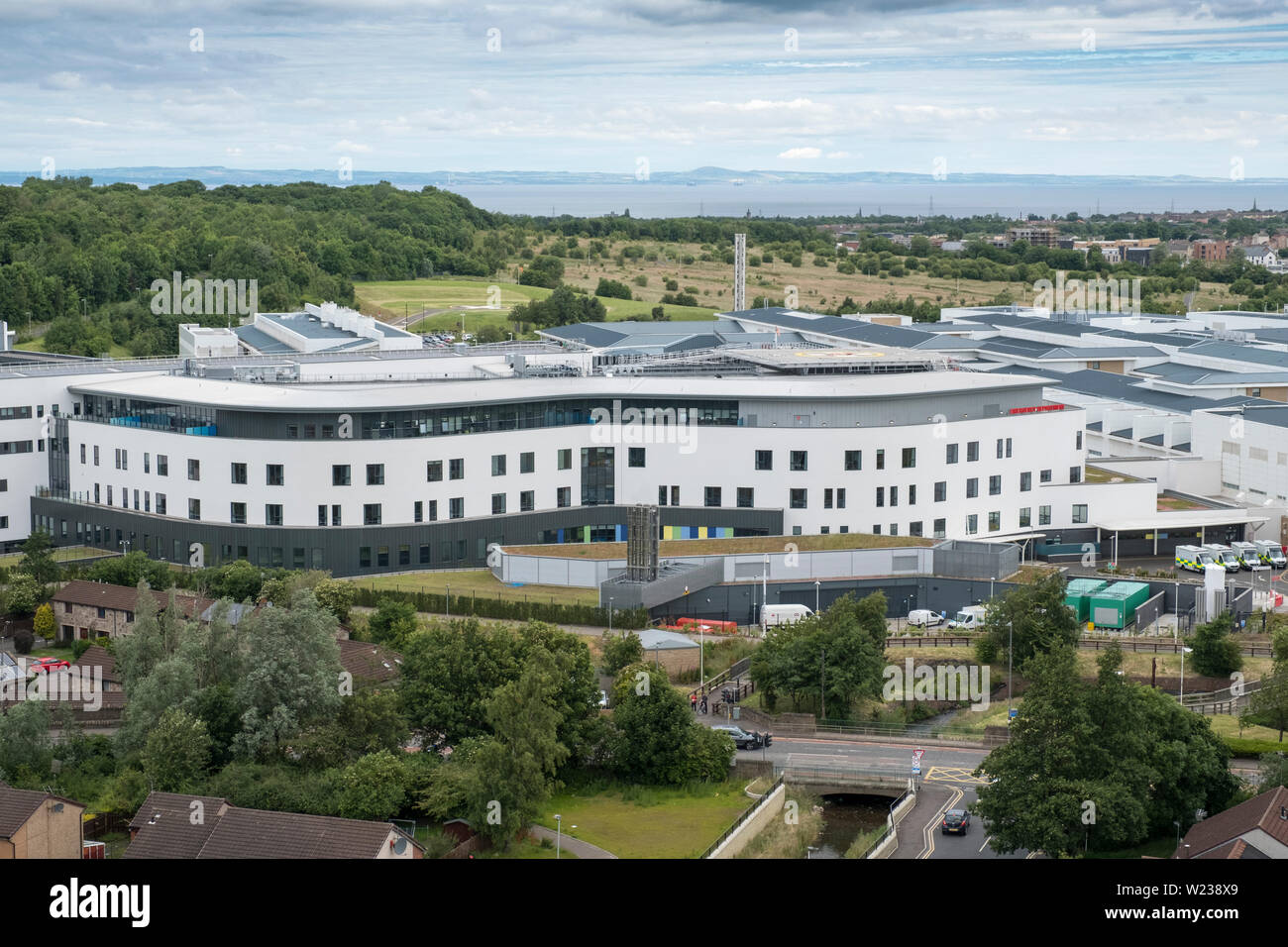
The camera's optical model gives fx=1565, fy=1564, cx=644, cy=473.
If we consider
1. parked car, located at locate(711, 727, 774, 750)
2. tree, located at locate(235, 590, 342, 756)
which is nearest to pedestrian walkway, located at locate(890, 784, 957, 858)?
parked car, located at locate(711, 727, 774, 750)

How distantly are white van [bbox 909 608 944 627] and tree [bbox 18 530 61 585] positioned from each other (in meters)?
30.1

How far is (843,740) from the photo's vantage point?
1661 inches

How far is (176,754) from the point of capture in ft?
119

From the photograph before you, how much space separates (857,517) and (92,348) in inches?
2441

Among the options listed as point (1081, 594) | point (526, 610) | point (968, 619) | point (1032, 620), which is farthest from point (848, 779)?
point (1081, 594)

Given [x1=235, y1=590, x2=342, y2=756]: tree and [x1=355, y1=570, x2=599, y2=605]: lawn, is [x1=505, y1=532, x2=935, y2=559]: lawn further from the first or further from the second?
[x1=235, y1=590, x2=342, y2=756]: tree

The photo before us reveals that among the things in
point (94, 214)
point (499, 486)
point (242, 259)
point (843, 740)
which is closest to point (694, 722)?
point (843, 740)

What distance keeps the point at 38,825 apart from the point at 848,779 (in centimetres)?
1875

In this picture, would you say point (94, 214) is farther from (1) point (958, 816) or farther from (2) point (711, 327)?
(1) point (958, 816)

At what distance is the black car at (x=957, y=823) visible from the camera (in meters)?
34.4

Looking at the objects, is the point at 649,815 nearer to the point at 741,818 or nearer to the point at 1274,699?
the point at 741,818

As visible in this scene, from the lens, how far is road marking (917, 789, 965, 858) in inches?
1313

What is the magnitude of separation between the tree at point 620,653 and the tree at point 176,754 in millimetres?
12398
